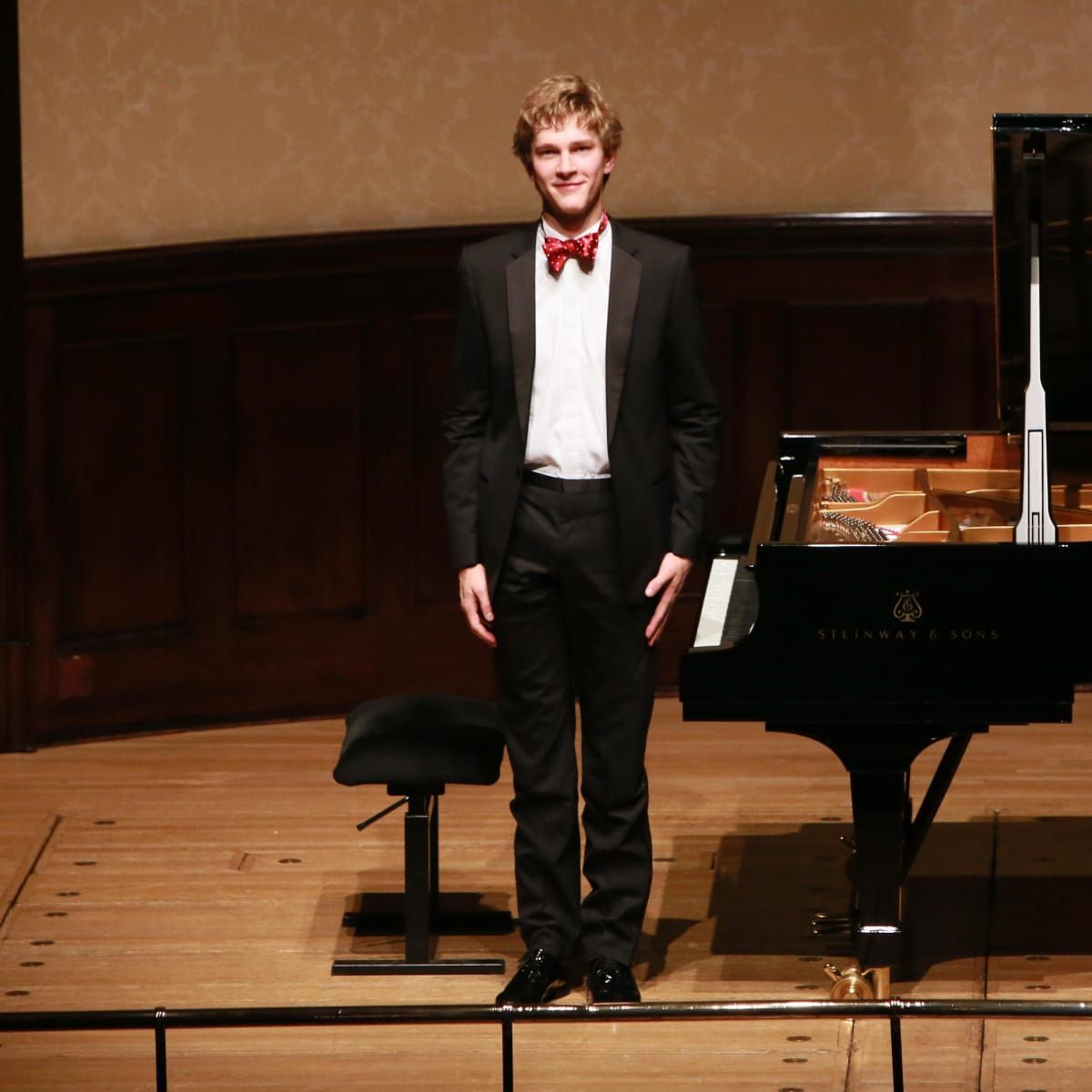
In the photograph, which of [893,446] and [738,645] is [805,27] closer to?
[893,446]

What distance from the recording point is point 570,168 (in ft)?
10.9

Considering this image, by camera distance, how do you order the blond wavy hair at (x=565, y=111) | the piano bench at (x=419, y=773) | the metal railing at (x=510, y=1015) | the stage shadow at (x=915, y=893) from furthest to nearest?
the stage shadow at (x=915, y=893)
the piano bench at (x=419, y=773)
the blond wavy hair at (x=565, y=111)
the metal railing at (x=510, y=1015)

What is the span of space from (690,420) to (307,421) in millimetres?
2464

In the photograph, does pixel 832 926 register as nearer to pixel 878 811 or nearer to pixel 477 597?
pixel 878 811

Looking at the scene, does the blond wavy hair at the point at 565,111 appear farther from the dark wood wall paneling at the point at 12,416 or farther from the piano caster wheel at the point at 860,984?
the dark wood wall paneling at the point at 12,416

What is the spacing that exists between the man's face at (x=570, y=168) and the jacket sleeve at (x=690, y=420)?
0.69 feet

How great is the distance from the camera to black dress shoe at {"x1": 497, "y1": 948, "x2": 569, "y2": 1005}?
3.50 metres

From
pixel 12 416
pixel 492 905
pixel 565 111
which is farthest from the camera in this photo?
pixel 12 416

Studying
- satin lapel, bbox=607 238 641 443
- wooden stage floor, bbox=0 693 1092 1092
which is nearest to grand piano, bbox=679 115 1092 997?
wooden stage floor, bbox=0 693 1092 1092

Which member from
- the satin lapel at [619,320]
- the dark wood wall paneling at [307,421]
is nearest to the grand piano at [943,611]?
the satin lapel at [619,320]

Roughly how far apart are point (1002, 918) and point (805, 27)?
2856 mm

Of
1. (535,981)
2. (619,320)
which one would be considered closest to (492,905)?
(535,981)

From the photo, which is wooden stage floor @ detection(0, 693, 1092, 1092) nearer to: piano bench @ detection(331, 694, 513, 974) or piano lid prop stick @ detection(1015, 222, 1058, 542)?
piano bench @ detection(331, 694, 513, 974)

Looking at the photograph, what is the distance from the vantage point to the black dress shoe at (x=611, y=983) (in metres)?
3.49
